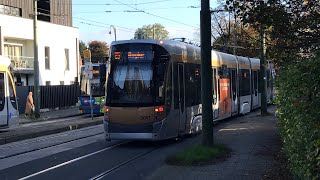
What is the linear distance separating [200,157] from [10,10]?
36.9m

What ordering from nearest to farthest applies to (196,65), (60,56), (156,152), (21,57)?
(156,152) < (196,65) < (21,57) < (60,56)

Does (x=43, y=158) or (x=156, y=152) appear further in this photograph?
(x=156, y=152)

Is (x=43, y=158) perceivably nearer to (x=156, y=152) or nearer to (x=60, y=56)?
(x=156, y=152)

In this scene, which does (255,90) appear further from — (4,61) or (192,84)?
(4,61)

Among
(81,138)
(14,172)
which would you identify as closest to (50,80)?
(81,138)

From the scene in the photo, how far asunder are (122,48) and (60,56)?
34557 millimetres

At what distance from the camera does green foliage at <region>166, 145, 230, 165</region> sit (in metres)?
10.3

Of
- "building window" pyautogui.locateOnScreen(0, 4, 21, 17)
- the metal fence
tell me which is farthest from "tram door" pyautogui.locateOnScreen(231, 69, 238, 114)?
"building window" pyautogui.locateOnScreen(0, 4, 21, 17)

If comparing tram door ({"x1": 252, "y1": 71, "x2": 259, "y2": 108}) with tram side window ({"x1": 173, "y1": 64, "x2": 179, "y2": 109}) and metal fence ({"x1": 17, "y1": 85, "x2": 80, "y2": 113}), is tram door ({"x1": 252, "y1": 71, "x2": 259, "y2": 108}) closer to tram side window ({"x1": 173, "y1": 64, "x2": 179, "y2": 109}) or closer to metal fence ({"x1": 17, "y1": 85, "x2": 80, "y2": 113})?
tram side window ({"x1": 173, "y1": 64, "x2": 179, "y2": 109})

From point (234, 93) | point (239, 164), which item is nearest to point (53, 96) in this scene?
point (234, 93)

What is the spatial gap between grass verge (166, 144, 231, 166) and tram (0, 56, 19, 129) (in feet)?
31.1

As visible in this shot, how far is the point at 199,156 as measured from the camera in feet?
34.8

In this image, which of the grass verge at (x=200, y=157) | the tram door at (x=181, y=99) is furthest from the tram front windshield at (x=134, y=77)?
the grass verge at (x=200, y=157)

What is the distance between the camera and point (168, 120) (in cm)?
1388
